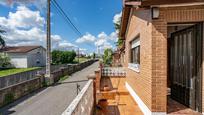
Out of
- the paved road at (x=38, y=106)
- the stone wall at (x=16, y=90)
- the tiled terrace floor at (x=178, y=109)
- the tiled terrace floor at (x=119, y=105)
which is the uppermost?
the tiled terrace floor at (x=178, y=109)

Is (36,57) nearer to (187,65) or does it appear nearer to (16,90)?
(16,90)

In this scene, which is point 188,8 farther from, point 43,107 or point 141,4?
point 43,107

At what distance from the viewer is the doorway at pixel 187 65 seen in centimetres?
576

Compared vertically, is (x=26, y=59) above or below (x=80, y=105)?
above

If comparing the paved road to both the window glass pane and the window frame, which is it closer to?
the window frame

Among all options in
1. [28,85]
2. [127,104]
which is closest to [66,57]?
[28,85]

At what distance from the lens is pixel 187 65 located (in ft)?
20.7

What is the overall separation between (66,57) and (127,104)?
50.4 metres

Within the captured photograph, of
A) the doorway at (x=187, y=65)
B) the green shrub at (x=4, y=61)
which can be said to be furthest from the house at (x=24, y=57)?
the doorway at (x=187, y=65)

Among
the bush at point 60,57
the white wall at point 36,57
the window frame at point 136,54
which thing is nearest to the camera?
the window frame at point 136,54

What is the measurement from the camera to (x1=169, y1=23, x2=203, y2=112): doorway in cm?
576

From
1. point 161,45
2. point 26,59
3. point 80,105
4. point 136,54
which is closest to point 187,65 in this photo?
point 161,45

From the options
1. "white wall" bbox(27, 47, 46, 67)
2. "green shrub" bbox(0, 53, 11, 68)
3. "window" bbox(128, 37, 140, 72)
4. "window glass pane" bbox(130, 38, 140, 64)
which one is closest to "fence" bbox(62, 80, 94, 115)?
"window" bbox(128, 37, 140, 72)

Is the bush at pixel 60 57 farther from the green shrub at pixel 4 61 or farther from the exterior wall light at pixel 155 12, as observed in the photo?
the exterior wall light at pixel 155 12
